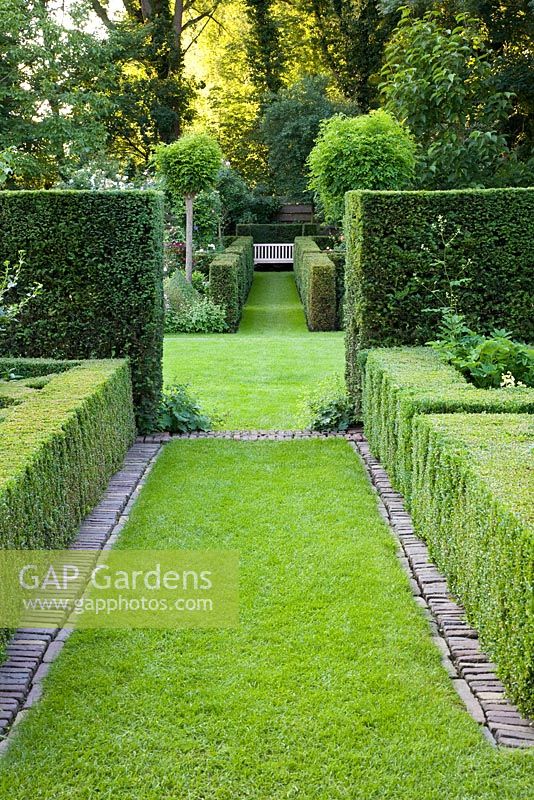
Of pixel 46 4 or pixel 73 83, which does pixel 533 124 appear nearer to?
pixel 73 83

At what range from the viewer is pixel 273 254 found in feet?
81.0

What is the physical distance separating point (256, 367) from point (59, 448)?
6.20 m

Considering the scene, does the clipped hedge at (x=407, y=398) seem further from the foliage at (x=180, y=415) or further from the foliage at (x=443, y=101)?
the foliage at (x=443, y=101)

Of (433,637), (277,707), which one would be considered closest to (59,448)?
(277,707)

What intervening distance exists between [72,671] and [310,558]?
1433 mm

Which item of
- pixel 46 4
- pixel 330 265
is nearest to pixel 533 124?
pixel 330 265

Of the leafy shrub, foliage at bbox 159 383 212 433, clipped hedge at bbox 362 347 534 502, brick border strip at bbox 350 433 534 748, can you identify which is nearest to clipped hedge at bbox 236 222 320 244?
the leafy shrub

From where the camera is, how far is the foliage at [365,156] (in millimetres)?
12688

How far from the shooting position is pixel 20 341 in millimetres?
7055

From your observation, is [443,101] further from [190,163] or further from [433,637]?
[433,637]

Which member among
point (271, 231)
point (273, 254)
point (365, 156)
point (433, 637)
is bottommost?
point (433, 637)

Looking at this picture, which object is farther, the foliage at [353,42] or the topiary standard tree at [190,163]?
the foliage at [353,42]

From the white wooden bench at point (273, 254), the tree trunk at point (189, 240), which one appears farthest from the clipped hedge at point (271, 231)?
the tree trunk at point (189, 240)

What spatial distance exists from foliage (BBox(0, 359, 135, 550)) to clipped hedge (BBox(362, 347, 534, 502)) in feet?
5.95
